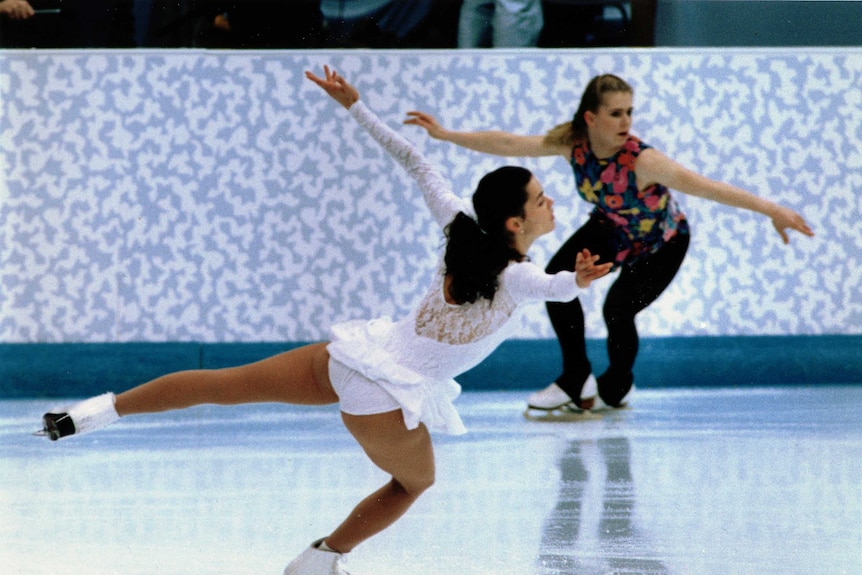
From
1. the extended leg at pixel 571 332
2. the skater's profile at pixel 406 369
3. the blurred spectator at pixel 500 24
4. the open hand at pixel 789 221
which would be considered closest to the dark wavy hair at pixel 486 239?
the skater's profile at pixel 406 369

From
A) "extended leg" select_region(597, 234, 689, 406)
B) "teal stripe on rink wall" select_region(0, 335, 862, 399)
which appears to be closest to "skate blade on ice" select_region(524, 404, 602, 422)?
"extended leg" select_region(597, 234, 689, 406)

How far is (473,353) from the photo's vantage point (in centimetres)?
190

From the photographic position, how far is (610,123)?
374 cm

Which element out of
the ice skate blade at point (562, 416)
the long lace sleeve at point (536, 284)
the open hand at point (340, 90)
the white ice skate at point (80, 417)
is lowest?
the ice skate blade at point (562, 416)

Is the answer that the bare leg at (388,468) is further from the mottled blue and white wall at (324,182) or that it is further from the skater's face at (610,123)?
the mottled blue and white wall at (324,182)

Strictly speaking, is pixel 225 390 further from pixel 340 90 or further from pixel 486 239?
pixel 340 90

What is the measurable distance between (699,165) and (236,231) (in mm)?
1876

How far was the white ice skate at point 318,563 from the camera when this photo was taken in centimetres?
186

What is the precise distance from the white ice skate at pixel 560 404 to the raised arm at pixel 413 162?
73.6 inches

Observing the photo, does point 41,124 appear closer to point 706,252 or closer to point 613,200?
point 613,200

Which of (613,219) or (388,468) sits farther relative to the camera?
(613,219)

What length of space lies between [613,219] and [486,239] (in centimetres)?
206

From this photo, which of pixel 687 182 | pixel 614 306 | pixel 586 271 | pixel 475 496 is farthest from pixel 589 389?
pixel 586 271

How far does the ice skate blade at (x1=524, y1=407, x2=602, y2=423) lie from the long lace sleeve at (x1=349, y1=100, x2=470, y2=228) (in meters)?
1.91
